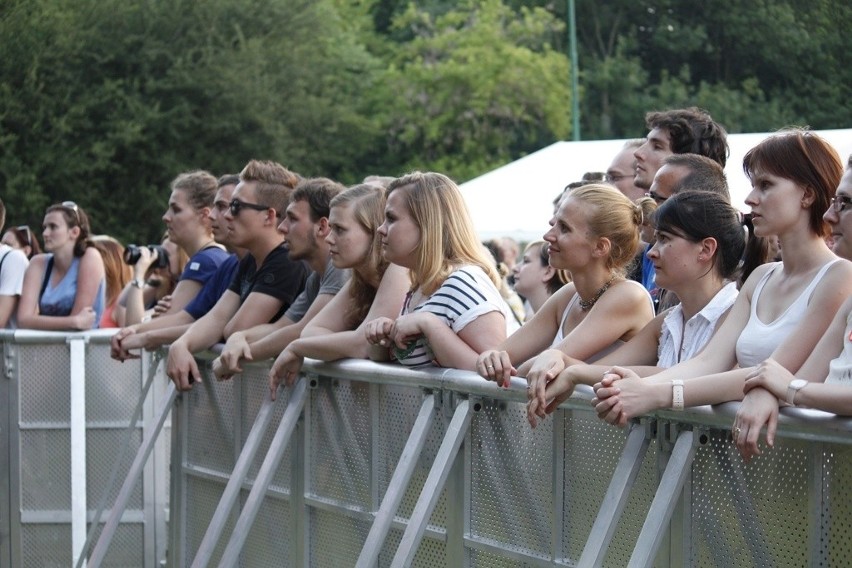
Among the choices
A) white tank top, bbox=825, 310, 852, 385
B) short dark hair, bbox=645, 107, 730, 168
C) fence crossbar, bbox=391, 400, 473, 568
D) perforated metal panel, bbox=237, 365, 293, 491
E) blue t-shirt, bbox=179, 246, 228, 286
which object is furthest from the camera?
blue t-shirt, bbox=179, 246, 228, 286

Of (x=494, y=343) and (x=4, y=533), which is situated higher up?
(x=494, y=343)

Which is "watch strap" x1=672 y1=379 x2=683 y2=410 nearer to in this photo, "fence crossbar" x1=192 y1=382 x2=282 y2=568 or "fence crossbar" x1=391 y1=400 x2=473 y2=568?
"fence crossbar" x1=391 y1=400 x2=473 y2=568

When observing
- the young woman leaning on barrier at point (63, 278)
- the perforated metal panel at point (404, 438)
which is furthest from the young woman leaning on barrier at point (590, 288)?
the young woman leaning on barrier at point (63, 278)

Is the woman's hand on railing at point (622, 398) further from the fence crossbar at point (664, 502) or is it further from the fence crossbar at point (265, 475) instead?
the fence crossbar at point (265, 475)

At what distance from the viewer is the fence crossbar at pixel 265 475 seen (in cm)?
587

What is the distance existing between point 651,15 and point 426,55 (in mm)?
16518

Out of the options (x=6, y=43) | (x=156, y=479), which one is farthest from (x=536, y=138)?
(x=156, y=479)

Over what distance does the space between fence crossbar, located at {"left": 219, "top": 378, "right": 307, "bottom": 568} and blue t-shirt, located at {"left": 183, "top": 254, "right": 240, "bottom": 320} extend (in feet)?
6.27

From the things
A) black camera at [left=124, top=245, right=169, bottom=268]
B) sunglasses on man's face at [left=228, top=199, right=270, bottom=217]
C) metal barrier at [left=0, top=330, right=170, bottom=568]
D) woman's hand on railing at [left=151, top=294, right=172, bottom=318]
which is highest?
sunglasses on man's face at [left=228, top=199, right=270, bottom=217]

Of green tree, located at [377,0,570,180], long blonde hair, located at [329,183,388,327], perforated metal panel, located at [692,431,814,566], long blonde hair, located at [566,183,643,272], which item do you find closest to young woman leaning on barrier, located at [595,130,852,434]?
perforated metal panel, located at [692,431,814,566]

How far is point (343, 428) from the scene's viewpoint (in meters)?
5.68

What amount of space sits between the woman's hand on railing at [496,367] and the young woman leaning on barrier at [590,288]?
0.12m

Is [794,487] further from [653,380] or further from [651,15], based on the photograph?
[651,15]

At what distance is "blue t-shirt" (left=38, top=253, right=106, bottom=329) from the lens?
938 centimetres
